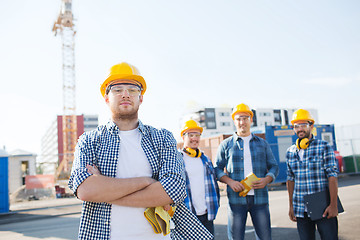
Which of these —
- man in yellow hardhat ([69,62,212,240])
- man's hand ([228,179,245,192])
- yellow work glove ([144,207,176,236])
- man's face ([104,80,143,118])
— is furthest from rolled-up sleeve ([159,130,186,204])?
man's hand ([228,179,245,192])

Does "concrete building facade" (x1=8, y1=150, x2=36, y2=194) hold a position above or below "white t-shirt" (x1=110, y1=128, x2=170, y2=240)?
below

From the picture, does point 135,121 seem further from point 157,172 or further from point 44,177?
point 44,177

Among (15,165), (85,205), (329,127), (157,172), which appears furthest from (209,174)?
(15,165)

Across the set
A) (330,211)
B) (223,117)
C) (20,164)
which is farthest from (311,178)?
(223,117)

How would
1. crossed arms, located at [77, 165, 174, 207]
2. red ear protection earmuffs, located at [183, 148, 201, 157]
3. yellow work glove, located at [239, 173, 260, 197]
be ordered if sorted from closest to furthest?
crossed arms, located at [77, 165, 174, 207] < yellow work glove, located at [239, 173, 260, 197] < red ear protection earmuffs, located at [183, 148, 201, 157]

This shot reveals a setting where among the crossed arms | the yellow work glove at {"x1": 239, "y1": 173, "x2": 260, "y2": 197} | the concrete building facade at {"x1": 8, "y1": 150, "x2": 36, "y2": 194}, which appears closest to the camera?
the crossed arms

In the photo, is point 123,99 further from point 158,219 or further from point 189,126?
point 189,126

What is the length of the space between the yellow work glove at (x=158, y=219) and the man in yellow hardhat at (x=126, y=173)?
3cm

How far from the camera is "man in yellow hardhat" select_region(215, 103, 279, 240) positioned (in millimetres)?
3635

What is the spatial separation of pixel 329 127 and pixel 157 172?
18.7 meters

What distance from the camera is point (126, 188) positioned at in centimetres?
176

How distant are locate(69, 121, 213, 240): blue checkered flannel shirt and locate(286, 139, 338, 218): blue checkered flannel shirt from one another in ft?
6.34

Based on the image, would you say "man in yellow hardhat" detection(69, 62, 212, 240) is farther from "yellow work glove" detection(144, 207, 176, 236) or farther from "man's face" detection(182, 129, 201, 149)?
"man's face" detection(182, 129, 201, 149)

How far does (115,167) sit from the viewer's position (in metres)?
1.88
